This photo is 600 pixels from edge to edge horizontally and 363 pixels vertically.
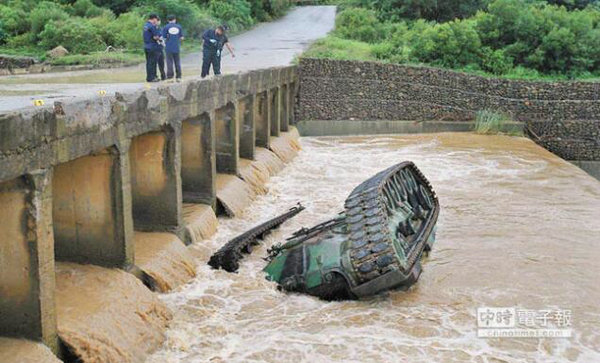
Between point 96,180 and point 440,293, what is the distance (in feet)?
18.8

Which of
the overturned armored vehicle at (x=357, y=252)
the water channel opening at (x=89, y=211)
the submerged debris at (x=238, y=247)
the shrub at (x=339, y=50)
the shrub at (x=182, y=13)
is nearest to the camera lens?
the water channel opening at (x=89, y=211)

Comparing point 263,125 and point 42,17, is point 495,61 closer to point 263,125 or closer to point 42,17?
point 263,125

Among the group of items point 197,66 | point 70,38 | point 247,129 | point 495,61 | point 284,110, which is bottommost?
point 284,110

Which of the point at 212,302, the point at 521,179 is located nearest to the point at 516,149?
the point at 521,179

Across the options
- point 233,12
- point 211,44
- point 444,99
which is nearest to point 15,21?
point 233,12

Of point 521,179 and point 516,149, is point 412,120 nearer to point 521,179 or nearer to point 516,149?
point 516,149

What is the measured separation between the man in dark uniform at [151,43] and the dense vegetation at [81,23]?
12.2 m

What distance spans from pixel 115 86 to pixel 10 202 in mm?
7428

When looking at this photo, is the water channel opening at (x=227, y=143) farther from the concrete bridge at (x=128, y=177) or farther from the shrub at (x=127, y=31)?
the shrub at (x=127, y=31)

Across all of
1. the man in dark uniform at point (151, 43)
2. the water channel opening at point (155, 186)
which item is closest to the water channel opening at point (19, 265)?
the water channel opening at point (155, 186)

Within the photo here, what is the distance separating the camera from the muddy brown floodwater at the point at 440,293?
956 centimetres

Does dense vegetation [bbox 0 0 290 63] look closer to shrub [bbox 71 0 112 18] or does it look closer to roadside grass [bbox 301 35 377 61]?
shrub [bbox 71 0 112 18]

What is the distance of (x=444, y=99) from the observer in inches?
1102

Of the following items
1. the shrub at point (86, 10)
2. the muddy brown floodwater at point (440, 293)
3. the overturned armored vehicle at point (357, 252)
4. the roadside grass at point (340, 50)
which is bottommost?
the muddy brown floodwater at point (440, 293)
